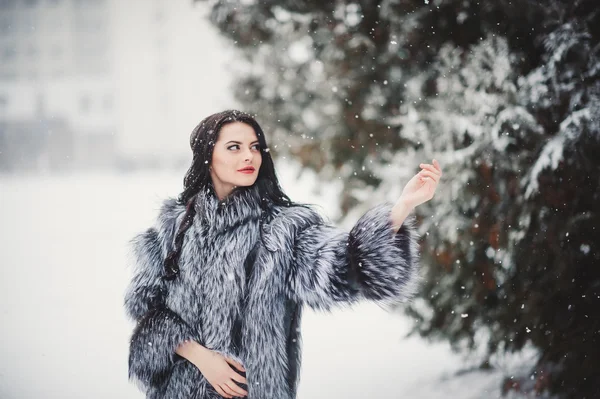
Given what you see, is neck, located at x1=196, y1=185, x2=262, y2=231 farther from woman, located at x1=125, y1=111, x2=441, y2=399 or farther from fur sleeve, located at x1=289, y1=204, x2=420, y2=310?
fur sleeve, located at x1=289, y1=204, x2=420, y2=310

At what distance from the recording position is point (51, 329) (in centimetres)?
412

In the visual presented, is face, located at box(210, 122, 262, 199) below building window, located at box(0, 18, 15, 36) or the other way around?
below

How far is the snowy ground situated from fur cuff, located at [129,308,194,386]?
79.4 inches

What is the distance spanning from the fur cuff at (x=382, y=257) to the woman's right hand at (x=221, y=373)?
19.0 inches

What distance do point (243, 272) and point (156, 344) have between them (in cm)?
37

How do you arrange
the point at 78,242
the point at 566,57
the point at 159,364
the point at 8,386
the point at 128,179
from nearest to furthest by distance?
the point at 159,364 < the point at 566,57 < the point at 8,386 < the point at 78,242 < the point at 128,179

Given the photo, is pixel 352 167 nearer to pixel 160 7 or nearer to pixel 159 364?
pixel 159 364

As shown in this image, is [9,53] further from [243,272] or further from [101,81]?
[243,272]

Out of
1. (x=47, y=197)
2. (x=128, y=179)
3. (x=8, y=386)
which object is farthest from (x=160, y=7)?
(x=8, y=386)

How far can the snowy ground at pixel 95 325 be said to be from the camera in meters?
3.68

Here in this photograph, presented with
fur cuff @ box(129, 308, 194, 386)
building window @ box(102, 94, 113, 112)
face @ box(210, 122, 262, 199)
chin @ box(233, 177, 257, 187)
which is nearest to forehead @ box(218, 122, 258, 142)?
face @ box(210, 122, 262, 199)

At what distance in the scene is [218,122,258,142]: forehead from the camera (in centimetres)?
157

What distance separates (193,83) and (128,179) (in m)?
1.55

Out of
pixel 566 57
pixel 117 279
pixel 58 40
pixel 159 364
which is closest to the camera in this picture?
pixel 159 364
